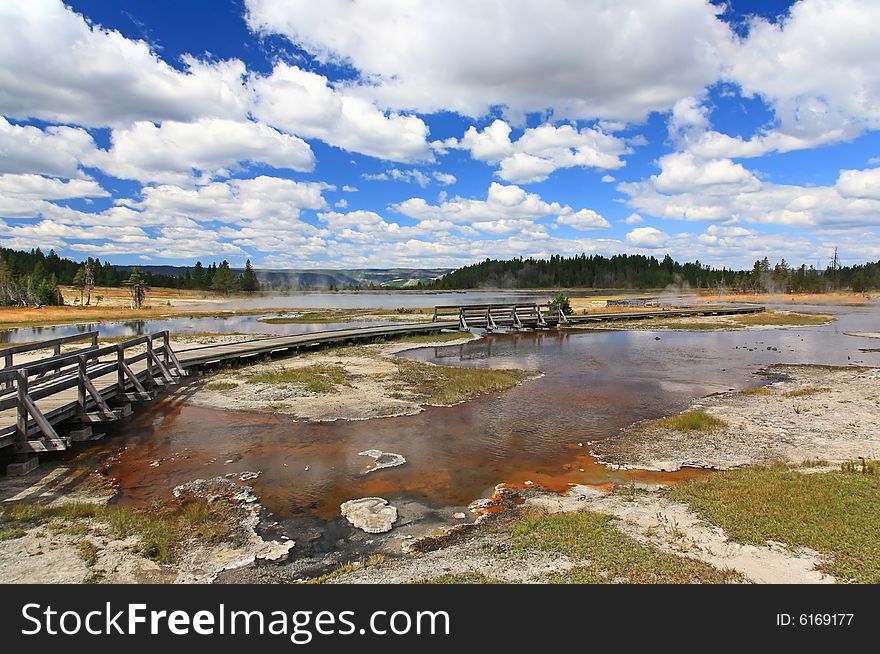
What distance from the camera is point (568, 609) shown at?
533cm

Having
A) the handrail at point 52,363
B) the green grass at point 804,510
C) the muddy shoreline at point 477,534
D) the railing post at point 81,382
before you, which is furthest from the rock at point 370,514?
the railing post at point 81,382

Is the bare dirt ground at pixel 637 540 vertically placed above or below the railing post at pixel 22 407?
below

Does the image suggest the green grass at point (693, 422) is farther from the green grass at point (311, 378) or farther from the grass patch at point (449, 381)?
the green grass at point (311, 378)

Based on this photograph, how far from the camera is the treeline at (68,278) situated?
8944 centimetres

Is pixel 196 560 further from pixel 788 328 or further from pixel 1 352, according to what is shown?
pixel 788 328

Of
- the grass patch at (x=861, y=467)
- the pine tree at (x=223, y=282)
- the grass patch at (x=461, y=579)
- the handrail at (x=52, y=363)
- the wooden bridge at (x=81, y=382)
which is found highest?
the pine tree at (x=223, y=282)

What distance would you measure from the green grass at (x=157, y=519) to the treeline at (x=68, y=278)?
307ft

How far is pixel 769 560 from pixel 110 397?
1748 centimetres

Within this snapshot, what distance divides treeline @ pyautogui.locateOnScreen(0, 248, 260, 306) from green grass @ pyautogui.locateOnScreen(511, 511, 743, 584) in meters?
99.8

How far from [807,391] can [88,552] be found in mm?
22661

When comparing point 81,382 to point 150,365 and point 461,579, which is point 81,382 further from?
point 461,579

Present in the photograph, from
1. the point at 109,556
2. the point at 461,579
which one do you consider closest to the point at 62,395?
the point at 109,556

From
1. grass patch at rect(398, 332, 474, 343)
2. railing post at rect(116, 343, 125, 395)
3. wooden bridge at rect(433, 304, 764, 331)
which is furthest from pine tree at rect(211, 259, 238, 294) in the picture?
railing post at rect(116, 343, 125, 395)

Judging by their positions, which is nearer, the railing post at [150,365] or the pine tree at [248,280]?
the railing post at [150,365]
